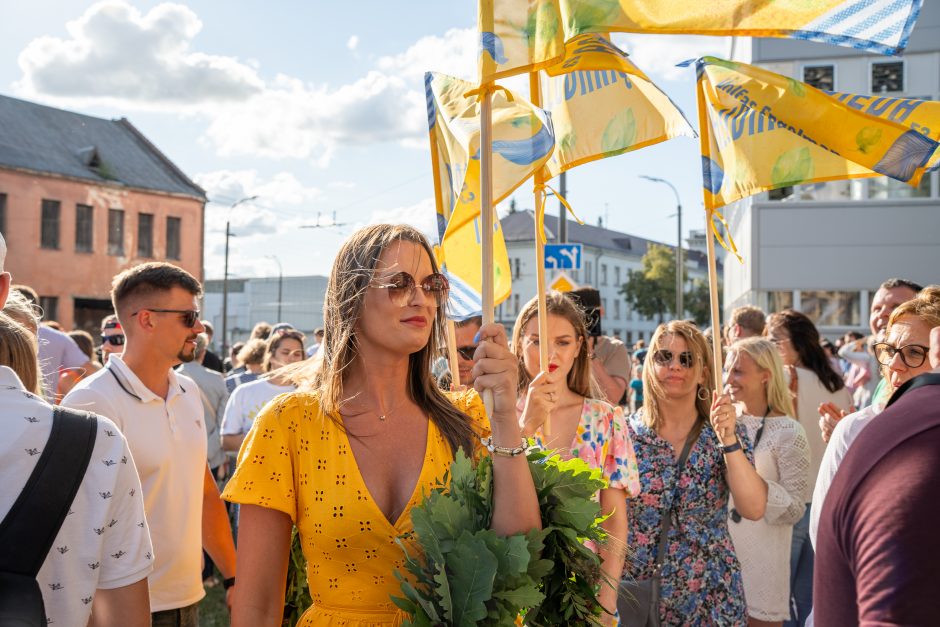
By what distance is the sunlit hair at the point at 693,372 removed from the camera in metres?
4.90

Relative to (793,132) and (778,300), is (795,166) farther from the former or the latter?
(778,300)

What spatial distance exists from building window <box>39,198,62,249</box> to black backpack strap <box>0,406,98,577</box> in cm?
4016

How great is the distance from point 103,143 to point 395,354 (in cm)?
4498

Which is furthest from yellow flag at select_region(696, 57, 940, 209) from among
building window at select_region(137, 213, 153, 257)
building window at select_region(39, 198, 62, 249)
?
building window at select_region(137, 213, 153, 257)

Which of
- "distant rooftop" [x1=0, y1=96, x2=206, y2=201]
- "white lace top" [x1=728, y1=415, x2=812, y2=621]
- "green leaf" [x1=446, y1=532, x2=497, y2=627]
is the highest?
"distant rooftop" [x1=0, y1=96, x2=206, y2=201]

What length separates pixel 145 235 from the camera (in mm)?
43125

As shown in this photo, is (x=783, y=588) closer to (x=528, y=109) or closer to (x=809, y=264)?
(x=528, y=109)

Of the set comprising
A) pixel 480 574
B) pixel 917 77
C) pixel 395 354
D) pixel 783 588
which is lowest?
pixel 783 588

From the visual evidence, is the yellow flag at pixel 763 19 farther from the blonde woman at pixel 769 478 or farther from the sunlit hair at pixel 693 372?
the blonde woman at pixel 769 478

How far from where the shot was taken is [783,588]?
5.05m

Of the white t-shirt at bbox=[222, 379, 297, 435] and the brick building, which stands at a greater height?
the brick building

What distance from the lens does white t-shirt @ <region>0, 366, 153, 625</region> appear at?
85.8 inches

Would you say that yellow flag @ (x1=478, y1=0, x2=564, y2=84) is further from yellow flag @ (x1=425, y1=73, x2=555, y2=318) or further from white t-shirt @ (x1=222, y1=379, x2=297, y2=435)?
white t-shirt @ (x1=222, y1=379, x2=297, y2=435)

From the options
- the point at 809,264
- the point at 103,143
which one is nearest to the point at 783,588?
the point at 809,264
